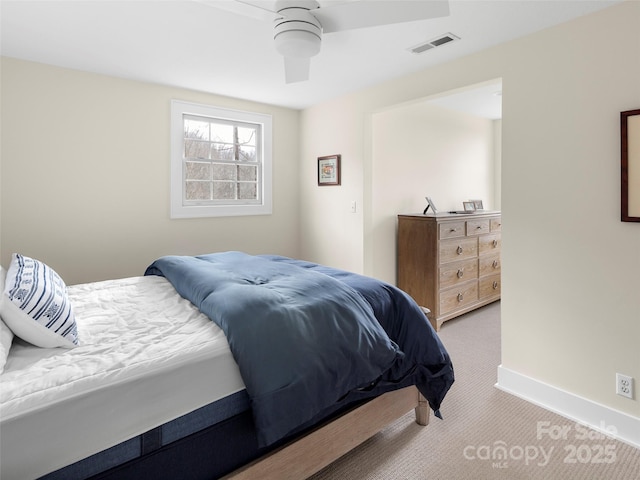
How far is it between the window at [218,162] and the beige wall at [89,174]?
3.9 inches

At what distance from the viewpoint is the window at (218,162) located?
3566 millimetres

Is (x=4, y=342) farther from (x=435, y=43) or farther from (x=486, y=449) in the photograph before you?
(x=435, y=43)

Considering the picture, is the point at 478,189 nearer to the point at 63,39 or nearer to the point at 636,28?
the point at 636,28

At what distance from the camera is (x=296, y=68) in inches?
89.7

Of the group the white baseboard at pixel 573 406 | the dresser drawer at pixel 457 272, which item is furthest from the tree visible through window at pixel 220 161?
the white baseboard at pixel 573 406

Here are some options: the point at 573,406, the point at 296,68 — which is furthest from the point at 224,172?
the point at 573,406

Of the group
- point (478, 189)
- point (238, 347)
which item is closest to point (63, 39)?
point (238, 347)

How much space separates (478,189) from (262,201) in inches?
118

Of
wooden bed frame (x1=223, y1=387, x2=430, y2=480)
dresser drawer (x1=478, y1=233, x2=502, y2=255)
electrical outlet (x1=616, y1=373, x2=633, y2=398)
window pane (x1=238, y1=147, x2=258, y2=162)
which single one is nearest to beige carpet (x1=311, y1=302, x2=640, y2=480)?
wooden bed frame (x1=223, y1=387, x2=430, y2=480)

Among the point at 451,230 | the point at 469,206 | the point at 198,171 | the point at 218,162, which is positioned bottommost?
the point at 451,230

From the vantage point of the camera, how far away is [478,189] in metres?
5.04

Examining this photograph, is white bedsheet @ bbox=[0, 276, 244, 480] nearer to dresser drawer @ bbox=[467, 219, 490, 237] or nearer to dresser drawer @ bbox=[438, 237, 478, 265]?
dresser drawer @ bbox=[438, 237, 478, 265]

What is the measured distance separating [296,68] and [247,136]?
1912 mm

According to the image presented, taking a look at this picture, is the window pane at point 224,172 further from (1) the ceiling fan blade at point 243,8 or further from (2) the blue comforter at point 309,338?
(1) the ceiling fan blade at point 243,8
